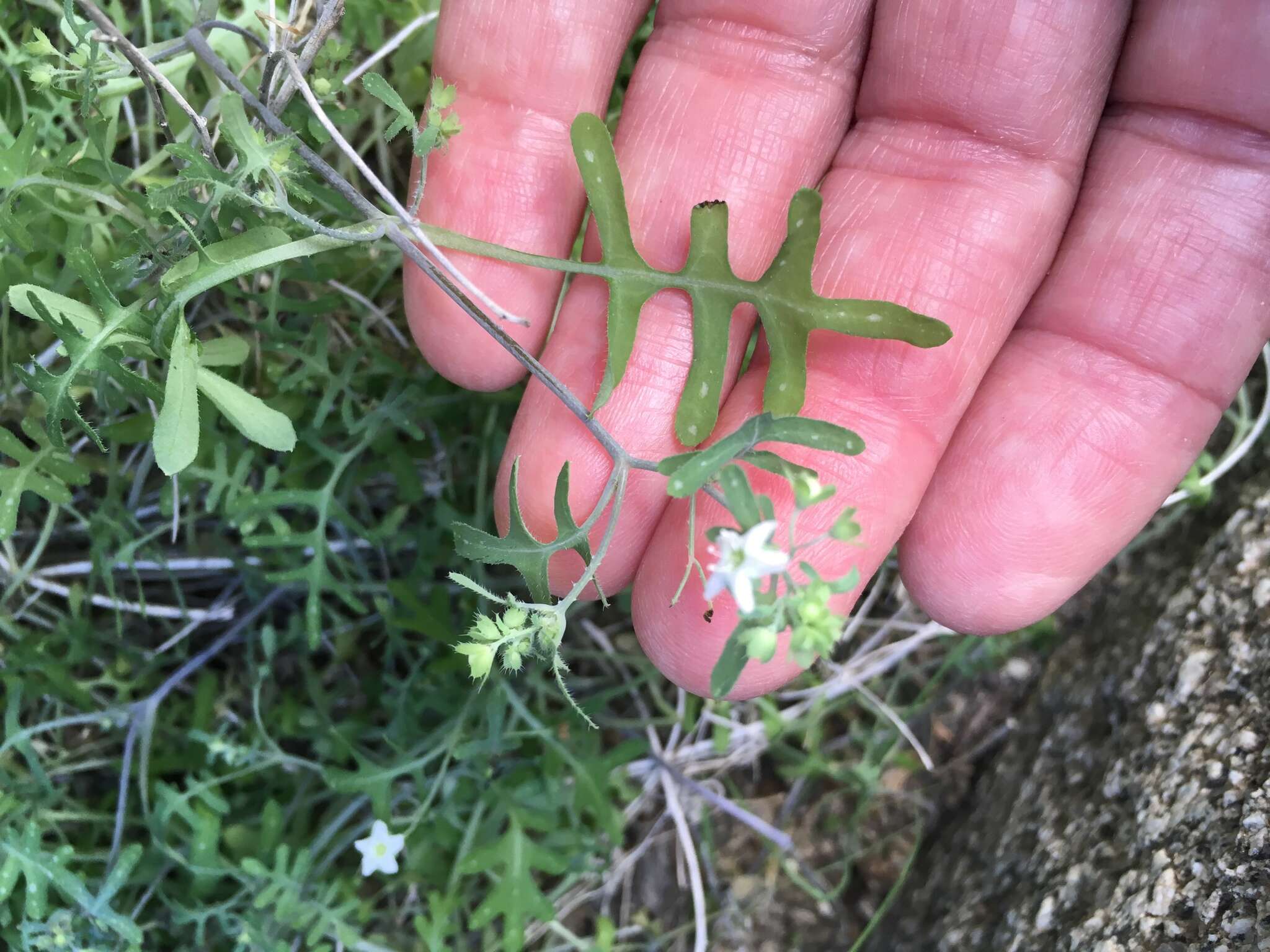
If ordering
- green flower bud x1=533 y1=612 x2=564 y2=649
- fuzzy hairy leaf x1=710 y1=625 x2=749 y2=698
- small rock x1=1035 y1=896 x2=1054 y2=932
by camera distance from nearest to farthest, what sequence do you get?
fuzzy hairy leaf x1=710 y1=625 x2=749 y2=698 → green flower bud x1=533 y1=612 x2=564 y2=649 → small rock x1=1035 y1=896 x2=1054 y2=932

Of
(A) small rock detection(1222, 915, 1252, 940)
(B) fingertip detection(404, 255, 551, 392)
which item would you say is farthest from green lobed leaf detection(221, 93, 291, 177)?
(A) small rock detection(1222, 915, 1252, 940)

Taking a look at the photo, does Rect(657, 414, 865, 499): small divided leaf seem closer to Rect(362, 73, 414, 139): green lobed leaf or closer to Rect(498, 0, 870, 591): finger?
Rect(498, 0, 870, 591): finger

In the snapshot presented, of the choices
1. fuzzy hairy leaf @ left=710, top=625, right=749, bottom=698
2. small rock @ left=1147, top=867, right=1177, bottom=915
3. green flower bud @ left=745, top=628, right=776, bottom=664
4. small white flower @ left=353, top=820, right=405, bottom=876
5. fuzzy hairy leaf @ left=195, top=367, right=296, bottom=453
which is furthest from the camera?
small white flower @ left=353, top=820, right=405, bottom=876

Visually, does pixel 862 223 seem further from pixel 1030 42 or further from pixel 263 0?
pixel 263 0

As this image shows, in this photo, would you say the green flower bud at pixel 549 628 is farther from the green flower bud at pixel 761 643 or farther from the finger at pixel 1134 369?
the finger at pixel 1134 369

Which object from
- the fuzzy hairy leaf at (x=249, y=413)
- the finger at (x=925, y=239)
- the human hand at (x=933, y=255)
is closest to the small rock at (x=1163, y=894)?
the human hand at (x=933, y=255)
